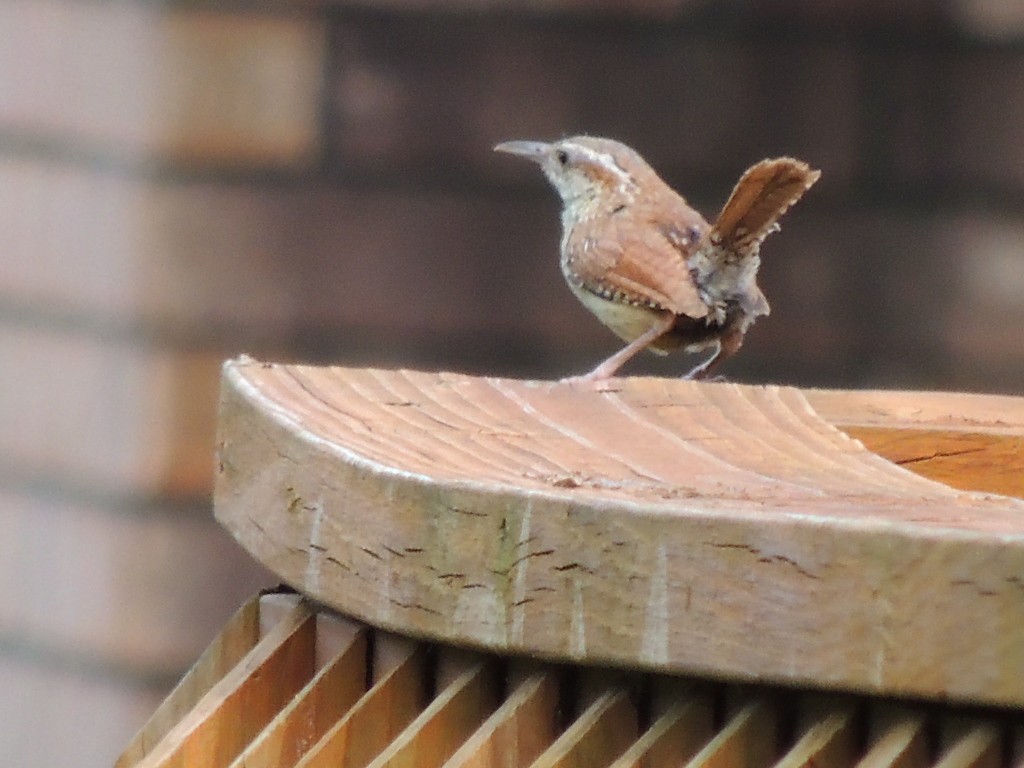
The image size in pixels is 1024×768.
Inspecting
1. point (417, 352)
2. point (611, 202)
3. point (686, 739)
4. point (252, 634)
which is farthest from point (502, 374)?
point (686, 739)

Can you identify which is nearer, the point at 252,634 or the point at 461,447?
the point at 461,447

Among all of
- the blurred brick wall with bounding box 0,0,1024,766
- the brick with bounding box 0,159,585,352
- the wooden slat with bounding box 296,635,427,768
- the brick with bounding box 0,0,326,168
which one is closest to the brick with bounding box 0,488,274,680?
the blurred brick wall with bounding box 0,0,1024,766

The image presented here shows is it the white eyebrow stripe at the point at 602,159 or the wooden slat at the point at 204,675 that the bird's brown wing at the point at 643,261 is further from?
the wooden slat at the point at 204,675

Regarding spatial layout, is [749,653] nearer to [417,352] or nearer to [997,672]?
[997,672]

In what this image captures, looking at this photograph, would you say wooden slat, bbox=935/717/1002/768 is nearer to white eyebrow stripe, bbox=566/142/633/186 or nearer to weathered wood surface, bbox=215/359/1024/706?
weathered wood surface, bbox=215/359/1024/706

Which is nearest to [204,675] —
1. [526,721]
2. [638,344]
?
[526,721]

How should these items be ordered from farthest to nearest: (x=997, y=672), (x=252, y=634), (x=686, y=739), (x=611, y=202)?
(x=611, y=202)
(x=252, y=634)
(x=686, y=739)
(x=997, y=672)

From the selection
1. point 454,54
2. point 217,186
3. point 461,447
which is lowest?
point 461,447
